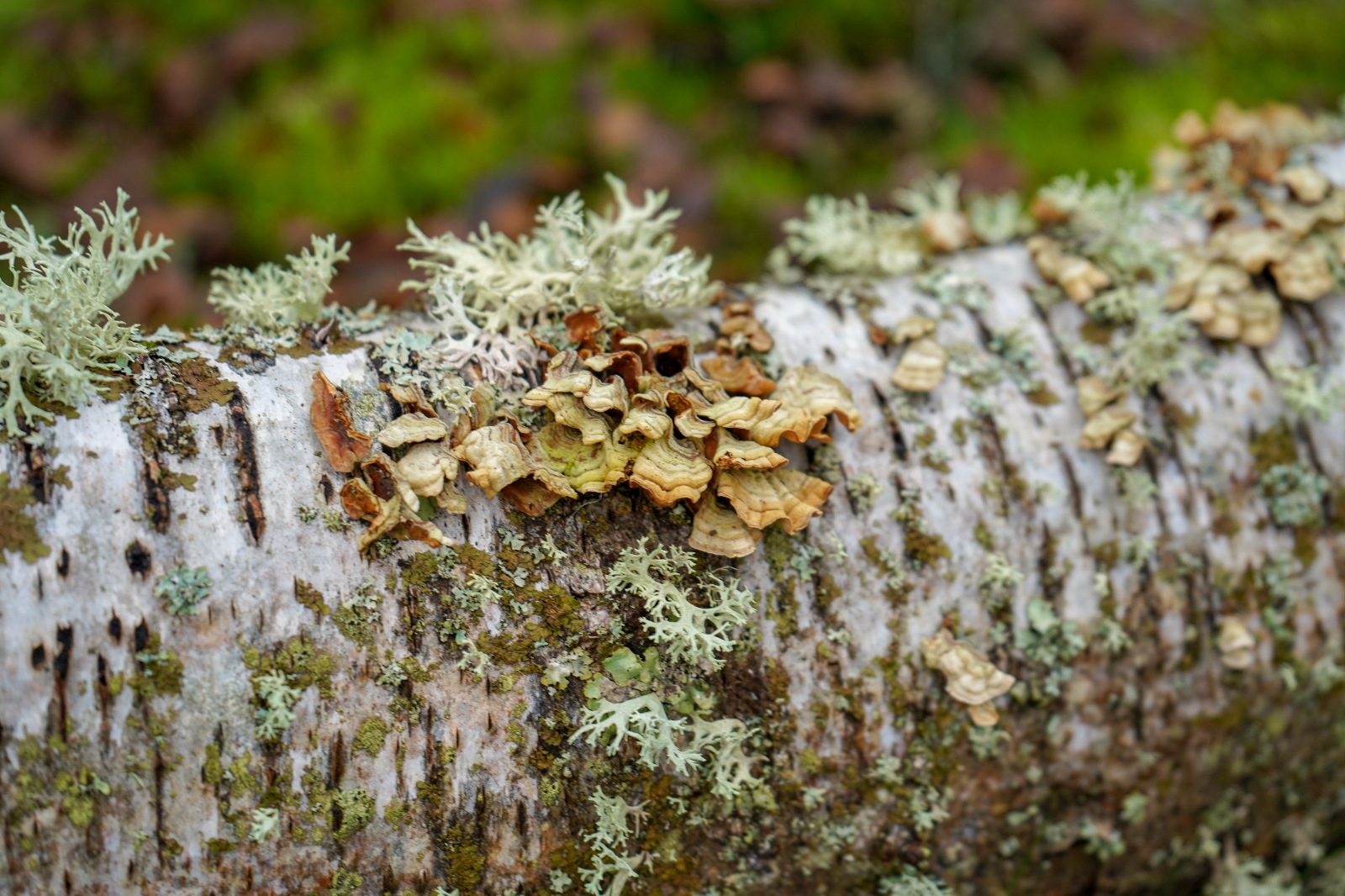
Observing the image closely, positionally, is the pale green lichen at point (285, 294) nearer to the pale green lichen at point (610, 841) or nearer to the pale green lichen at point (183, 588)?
the pale green lichen at point (183, 588)

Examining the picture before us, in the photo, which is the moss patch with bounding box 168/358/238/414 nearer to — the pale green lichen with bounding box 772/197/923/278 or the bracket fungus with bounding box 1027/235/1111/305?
the pale green lichen with bounding box 772/197/923/278

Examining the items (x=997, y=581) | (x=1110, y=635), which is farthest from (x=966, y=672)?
(x=1110, y=635)

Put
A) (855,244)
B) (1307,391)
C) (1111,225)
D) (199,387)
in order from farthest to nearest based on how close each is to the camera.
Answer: (855,244) → (1111,225) → (1307,391) → (199,387)

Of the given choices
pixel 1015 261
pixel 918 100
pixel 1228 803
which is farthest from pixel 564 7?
pixel 1228 803

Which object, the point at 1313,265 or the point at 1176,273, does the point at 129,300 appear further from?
the point at 1313,265

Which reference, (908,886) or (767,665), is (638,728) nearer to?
(767,665)

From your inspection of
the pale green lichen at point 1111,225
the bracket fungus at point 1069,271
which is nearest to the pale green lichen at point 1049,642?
the bracket fungus at point 1069,271

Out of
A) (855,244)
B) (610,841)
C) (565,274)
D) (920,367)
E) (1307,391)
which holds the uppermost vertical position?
(855,244)
